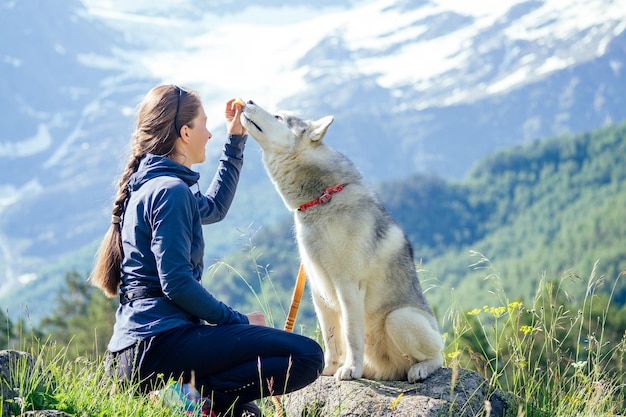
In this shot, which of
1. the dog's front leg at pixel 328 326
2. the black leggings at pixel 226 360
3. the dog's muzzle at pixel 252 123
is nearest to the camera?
the black leggings at pixel 226 360

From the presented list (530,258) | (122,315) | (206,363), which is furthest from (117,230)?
(530,258)

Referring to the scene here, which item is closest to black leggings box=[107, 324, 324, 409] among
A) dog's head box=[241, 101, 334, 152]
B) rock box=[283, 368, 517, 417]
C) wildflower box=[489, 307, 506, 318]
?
rock box=[283, 368, 517, 417]

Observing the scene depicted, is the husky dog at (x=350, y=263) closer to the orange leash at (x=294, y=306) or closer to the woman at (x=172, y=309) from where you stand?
the orange leash at (x=294, y=306)

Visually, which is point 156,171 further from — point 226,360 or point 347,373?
point 347,373

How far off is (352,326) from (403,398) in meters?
0.72

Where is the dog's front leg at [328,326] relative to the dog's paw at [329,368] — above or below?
above

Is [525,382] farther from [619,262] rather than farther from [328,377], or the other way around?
[619,262]

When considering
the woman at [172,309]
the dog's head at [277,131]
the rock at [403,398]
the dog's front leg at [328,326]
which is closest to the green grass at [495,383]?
the rock at [403,398]

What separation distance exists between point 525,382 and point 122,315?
126 inches

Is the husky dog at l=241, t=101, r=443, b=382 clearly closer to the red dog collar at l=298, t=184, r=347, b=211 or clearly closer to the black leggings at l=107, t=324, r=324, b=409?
the red dog collar at l=298, t=184, r=347, b=211

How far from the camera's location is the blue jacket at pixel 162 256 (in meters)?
5.74

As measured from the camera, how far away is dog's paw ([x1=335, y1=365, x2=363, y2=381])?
695 cm

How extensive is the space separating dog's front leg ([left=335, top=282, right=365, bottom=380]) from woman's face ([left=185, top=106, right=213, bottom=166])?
5.16 feet

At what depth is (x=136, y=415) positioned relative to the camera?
5.24m
